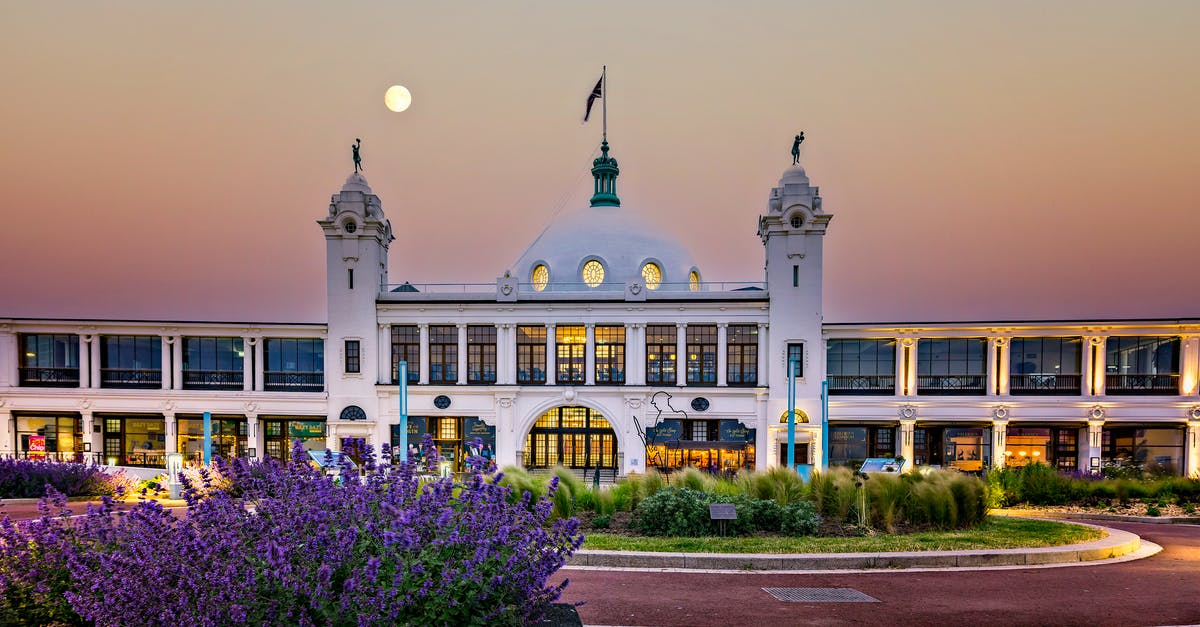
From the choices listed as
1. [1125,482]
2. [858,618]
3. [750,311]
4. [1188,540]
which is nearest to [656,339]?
[750,311]

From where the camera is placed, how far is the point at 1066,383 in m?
33.5

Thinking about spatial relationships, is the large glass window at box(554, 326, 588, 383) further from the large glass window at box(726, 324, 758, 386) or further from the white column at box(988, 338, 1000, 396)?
the white column at box(988, 338, 1000, 396)

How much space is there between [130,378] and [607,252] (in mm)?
28609

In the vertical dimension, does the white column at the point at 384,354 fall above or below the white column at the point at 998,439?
above

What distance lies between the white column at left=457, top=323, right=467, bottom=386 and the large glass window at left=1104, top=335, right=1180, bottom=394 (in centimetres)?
3301

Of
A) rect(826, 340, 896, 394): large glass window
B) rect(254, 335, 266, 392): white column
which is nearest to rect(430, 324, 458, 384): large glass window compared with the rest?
rect(254, 335, 266, 392): white column

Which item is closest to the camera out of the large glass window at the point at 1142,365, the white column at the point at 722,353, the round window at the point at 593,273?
the large glass window at the point at 1142,365

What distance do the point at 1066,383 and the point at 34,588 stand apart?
132 ft

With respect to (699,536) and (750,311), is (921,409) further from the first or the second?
(699,536)

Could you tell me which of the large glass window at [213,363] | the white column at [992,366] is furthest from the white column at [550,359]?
the white column at [992,366]

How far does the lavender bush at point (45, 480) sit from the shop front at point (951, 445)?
35257 mm

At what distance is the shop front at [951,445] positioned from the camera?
35.0 m

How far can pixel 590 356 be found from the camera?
34.8 metres

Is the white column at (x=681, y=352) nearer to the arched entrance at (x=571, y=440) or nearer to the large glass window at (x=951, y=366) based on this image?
the arched entrance at (x=571, y=440)
